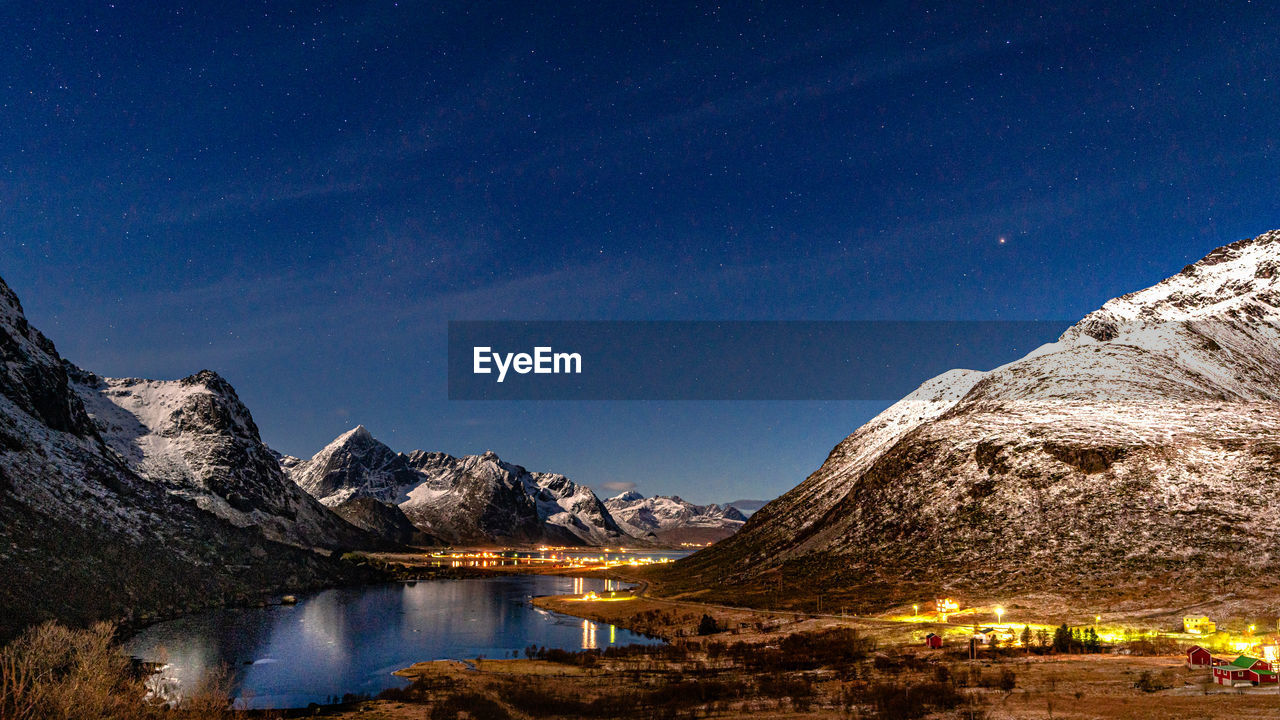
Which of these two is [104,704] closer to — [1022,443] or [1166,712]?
[1166,712]

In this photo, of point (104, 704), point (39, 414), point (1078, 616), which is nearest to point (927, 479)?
point (1078, 616)

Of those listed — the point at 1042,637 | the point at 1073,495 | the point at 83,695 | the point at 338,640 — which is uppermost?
the point at 1073,495

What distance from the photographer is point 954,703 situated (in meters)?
41.6

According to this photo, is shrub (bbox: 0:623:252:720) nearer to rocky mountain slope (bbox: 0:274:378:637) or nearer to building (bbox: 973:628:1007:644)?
rocky mountain slope (bbox: 0:274:378:637)

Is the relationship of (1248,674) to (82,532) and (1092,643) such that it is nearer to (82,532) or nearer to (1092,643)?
(1092,643)

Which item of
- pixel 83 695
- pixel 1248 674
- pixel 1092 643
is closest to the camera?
pixel 83 695

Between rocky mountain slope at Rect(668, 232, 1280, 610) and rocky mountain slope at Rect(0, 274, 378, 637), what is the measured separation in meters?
87.7

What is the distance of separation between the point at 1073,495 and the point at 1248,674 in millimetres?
71040

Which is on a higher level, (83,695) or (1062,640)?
(83,695)

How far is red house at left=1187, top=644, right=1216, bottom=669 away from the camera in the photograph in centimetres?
4509

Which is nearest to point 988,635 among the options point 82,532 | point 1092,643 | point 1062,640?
point 1062,640

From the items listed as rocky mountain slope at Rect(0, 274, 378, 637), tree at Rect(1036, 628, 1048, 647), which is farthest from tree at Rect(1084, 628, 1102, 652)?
rocky mountain slope at Rect(0, 274, 378, 637)

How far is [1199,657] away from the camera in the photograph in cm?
4572

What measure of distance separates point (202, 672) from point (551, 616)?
60.7m
